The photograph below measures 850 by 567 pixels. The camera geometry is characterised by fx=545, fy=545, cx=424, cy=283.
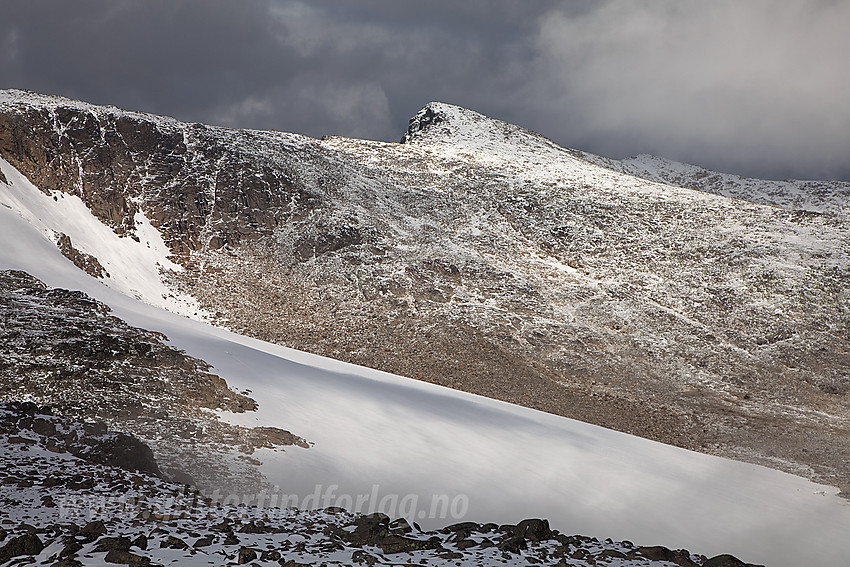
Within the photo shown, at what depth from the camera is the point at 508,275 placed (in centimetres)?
3891

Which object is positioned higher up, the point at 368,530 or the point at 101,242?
the point at 101,242

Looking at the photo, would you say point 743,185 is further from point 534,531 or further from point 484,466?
point 534,531

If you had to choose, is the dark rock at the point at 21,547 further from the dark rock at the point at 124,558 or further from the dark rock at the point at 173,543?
the dark rock at the point at 173,543

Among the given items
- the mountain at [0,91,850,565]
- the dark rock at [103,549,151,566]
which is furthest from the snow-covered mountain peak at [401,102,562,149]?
the dark rock at [103,549,151,566]

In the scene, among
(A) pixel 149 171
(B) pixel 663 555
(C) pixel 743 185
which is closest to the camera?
(B) pixel 663 555

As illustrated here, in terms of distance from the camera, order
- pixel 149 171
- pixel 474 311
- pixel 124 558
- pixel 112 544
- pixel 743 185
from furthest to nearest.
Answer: pixel 743 185, pixel 149 171, pixel 474 311, pixel 112 544, pixel 124 558

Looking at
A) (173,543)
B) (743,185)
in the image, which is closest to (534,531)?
(173,543)

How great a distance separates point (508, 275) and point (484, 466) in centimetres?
→ 2446

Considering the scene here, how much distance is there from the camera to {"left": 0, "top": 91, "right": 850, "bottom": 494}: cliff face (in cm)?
2633

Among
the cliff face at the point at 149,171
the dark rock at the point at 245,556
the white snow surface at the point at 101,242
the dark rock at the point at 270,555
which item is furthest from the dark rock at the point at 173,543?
the cliff face at the point at 149,171

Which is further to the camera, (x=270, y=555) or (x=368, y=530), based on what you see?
(x=368, y=530)

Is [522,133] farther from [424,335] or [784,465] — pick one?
[784,465]

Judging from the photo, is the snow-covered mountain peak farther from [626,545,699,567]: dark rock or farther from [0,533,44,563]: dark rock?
[0,533,44,563]: dark rock

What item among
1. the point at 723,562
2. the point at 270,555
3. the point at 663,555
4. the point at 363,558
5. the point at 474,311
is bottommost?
the point at 270,555
